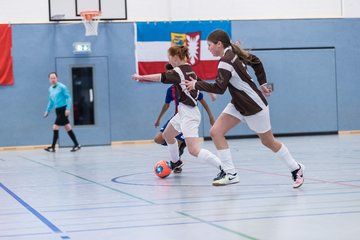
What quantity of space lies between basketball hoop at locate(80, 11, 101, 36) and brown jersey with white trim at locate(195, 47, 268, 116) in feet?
46.5

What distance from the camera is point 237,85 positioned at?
8.16 m

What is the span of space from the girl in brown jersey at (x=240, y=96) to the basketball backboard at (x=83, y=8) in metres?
14.2

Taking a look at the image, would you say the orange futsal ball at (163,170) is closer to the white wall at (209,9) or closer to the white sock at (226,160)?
the white sock at (226,160)

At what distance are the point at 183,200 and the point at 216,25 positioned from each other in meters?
17.1

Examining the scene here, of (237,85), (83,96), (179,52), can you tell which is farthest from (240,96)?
(83,96)

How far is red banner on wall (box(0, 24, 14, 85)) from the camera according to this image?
2222 cm

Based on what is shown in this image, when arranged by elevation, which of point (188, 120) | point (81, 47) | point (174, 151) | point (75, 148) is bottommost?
point (75, 148)

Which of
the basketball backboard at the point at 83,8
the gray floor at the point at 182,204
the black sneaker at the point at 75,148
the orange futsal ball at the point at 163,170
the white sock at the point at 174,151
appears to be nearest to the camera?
the gray floor at the point at 182,204

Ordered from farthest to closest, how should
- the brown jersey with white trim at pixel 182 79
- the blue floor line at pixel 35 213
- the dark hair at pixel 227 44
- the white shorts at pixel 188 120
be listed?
1. the white shorts at pixel 188 120
2. the brown jersey with white trim at pixel 182 79
3. the dark hair at pixel 227 44
4. the blue floor line at pixel 35 213

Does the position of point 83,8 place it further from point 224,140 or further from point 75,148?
point 224,140

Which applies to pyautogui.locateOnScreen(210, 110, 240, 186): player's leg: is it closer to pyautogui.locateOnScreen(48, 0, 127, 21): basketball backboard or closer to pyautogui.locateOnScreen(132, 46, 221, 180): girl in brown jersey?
pyautogui.locateOnScreen(132, 46, 221, 180): girl in brown jersey

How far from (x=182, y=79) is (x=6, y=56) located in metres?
14.8

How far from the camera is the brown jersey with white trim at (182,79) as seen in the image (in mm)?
8695

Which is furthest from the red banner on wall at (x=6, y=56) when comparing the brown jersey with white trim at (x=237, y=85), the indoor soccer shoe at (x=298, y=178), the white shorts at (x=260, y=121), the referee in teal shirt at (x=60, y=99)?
the indoor soccer shoe at (x=298, y=178)
